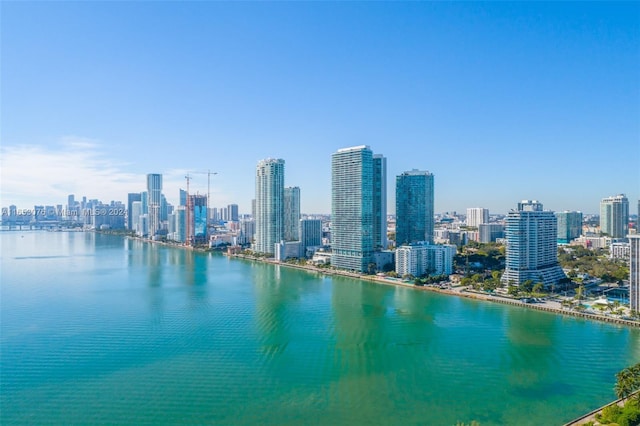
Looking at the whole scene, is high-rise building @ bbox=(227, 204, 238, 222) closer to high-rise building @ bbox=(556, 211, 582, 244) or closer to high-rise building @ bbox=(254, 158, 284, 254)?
high-rise building @ bbox=(254, 158, 284, 254)

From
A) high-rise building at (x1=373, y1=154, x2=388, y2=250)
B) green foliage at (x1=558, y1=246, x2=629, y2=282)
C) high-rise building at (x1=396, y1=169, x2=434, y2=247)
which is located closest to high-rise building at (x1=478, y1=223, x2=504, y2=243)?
green foliage at (x1=558, y1=246, x2=629, y2=282)

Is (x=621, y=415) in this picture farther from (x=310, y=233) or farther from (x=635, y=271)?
(x=310, y=233)

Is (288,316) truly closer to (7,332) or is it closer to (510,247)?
(7,332)

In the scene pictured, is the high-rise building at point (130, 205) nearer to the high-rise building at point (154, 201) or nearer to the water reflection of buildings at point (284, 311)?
the high-rise building at point (154, 201)

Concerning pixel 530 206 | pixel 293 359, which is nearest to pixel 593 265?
pixel 530 206

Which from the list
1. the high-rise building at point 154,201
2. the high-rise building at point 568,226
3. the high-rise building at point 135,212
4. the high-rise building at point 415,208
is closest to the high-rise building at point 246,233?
the high-rise building at point 154,201

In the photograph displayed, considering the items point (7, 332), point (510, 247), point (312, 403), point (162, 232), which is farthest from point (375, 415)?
point (162, 232)
